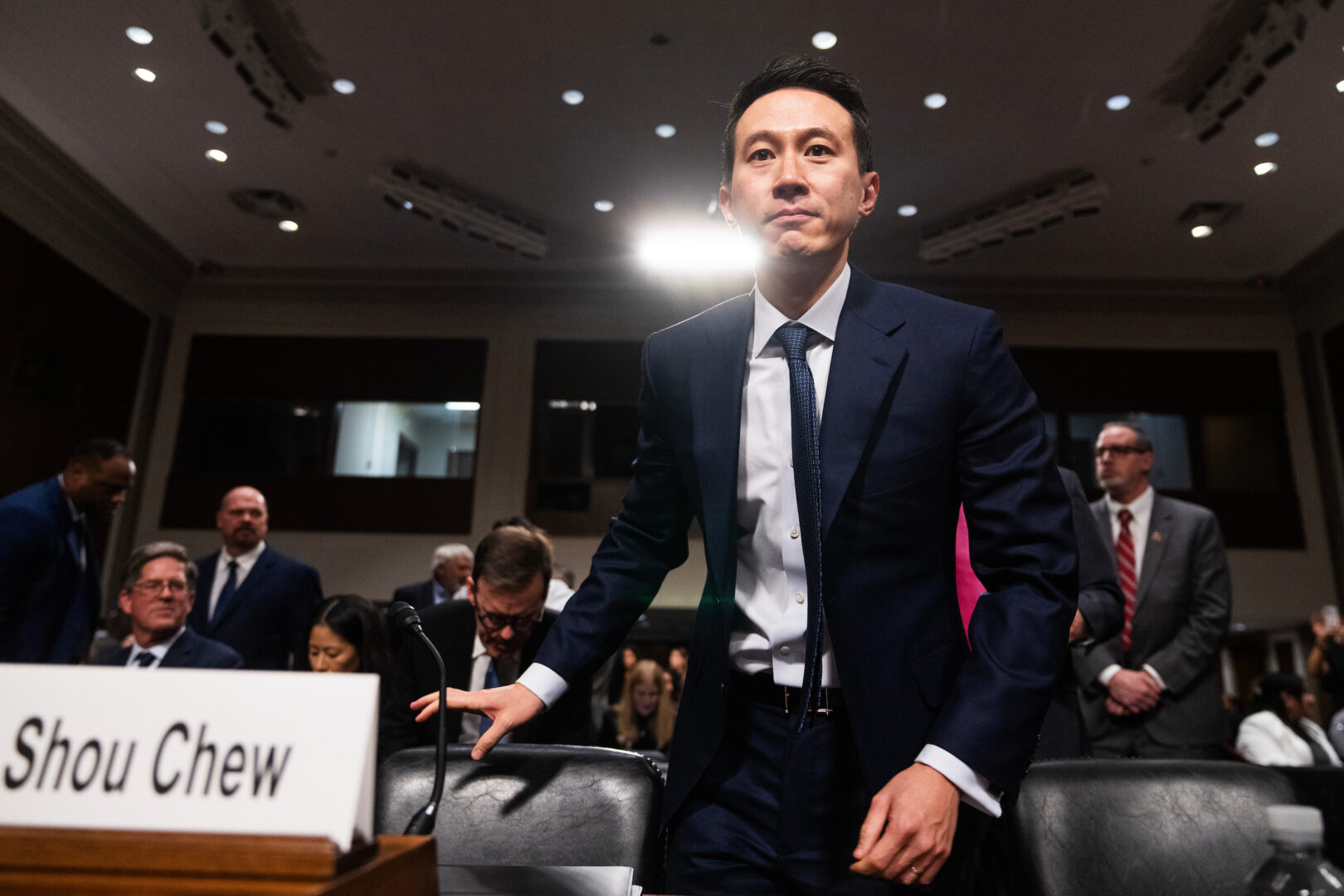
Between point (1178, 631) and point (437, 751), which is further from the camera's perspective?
point (1178, 631)

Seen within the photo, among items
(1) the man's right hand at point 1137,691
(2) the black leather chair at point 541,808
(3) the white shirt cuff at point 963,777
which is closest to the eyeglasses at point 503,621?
(2) the black leather chair at point 541,808

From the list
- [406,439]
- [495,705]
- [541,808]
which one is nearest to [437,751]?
[495,705]

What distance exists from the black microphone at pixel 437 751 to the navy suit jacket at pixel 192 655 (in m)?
2.26

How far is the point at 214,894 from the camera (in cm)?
47

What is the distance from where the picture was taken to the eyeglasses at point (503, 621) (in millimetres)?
2193

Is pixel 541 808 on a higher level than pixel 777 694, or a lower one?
lower

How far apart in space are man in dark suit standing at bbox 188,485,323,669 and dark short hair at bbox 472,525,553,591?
2.25 meters

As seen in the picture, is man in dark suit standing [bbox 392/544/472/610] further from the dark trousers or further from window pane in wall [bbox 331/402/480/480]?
the dark trousers

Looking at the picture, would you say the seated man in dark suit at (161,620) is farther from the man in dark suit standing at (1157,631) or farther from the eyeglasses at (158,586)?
the man in dark suit standing at (1157,631)

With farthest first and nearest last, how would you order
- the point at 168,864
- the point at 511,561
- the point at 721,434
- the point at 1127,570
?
the point at 1127,570 < the point at 511,561 < the point at 721,434 < the point at 168,864

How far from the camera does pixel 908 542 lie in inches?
37.8

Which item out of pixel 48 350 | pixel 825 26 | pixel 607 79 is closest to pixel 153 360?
pixel 48 350

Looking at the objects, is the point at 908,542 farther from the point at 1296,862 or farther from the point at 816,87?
the point at 816,87

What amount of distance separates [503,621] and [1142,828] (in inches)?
58.5
